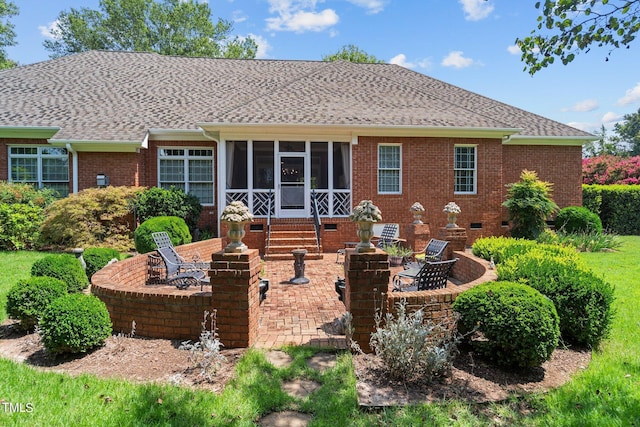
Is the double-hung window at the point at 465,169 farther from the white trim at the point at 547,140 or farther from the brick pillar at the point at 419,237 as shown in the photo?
the brick pillar at the point at 419,237

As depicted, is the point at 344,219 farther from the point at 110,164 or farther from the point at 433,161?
the point at 110,164

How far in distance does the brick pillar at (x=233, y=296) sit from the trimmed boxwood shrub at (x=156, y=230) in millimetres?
5567

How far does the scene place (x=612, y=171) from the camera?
2209 centimetres

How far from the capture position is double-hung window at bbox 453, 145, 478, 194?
14.3 metres

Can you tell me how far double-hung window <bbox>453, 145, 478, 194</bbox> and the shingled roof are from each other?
1.17 meters

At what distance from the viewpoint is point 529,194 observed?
13.4 meters

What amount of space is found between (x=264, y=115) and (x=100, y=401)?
10.7 meters

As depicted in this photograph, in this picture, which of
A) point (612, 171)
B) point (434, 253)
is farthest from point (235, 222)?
point (612, 171)

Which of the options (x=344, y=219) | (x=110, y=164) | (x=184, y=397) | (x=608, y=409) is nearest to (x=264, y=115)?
(x=344, y=219)

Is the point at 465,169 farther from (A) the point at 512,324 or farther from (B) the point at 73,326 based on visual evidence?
(B) the point at 73,326

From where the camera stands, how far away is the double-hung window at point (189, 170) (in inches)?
575

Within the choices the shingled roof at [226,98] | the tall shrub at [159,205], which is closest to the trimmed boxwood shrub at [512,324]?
the shingled roof at [226,98]

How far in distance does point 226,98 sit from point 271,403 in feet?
50.2

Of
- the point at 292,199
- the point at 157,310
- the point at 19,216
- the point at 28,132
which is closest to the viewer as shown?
the point at 157,310
